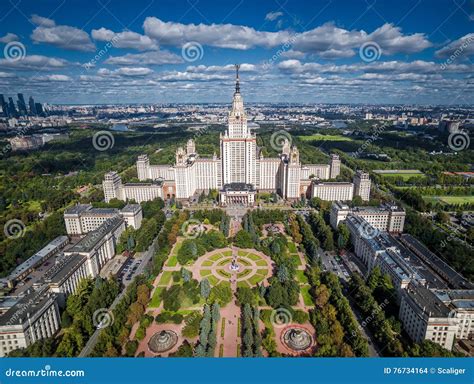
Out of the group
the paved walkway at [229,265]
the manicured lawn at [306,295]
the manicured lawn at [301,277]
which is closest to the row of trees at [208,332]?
the paved walkway at [229,265]

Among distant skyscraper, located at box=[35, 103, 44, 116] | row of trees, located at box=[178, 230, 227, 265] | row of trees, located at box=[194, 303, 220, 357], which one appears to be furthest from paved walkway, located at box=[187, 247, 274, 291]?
distant skyscraper, located at box=[35, 103, 44, 116]

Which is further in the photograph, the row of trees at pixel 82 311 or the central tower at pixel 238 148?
the central tower at pixel 238 148

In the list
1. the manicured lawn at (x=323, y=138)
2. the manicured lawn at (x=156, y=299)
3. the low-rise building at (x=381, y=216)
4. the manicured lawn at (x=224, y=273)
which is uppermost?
the manicured lawn at (x=323, y=138)

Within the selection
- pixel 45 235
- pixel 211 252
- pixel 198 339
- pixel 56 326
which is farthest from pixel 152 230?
pixel 198 339

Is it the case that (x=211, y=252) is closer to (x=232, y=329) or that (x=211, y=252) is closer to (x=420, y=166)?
(x=232, y=329)

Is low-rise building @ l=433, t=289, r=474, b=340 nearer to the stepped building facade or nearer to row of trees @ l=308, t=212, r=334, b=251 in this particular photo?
row of trees @ l=308, t=212, r=334, b=251

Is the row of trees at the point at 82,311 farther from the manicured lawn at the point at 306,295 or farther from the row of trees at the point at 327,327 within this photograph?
the manicured lawn at the point at 306,295

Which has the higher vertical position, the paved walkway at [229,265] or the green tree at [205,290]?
the green tree at [205,290]
